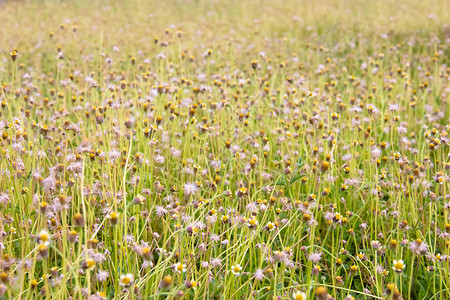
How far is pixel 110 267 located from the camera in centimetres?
206

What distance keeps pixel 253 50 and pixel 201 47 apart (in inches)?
31.2

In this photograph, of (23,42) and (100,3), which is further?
(100,3)

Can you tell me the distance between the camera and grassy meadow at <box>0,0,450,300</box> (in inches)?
78.0

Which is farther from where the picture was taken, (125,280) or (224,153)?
(224,153)

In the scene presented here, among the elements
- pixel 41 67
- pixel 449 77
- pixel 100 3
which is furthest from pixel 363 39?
pixel 100 3

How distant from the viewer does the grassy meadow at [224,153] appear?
1.98m

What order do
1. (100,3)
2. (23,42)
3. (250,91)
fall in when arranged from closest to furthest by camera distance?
(250,91), (23,42), (100,3)

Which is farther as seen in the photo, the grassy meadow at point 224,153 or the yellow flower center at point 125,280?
the grassy meadow at point 224,153

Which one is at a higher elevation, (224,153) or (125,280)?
(125,280)

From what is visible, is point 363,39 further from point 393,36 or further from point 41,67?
point 41,67

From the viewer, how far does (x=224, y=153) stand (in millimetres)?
3285

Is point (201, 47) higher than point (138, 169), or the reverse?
point (201, 47)

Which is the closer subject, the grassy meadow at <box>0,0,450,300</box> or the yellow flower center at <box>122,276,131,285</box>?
the yellow flower center at <box>122,276,131,285</box>

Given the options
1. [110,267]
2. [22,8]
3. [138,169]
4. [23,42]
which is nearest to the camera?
[110,267]
